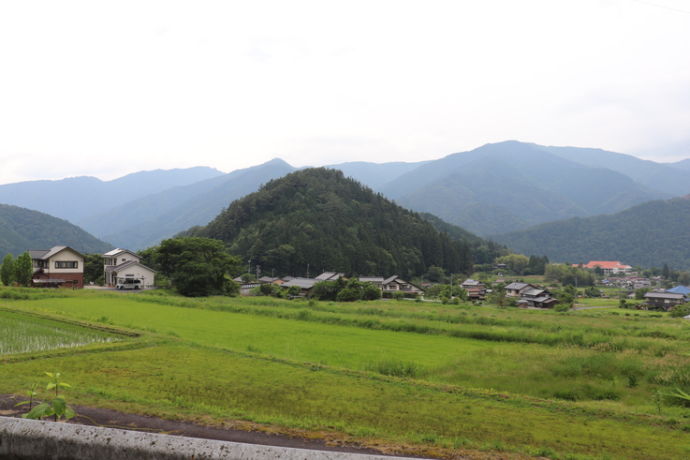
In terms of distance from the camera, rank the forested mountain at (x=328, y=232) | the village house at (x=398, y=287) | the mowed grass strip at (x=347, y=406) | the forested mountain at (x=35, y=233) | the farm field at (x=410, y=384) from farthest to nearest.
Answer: the forested mountain at (x=35, y=233)
the forested mountain at (x=328, y=232)
the village house at (x=398, y=287)
the farm field at (x=410, y=384)
the mowed grass strip at (x=347, y=406)

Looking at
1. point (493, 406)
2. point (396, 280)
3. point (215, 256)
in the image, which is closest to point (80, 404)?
point (493, 406)

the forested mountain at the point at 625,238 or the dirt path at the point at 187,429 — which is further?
the forested mountain at the point at 625,238

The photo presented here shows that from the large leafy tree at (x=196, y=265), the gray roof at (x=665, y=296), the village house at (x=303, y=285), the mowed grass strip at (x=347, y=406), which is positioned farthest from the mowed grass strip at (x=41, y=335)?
the gray roof at (x=665, y=296)

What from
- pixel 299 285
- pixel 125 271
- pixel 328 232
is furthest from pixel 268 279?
pixel 125 271

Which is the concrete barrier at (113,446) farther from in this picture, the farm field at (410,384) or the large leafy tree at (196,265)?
the large leafy tree at (196,265)

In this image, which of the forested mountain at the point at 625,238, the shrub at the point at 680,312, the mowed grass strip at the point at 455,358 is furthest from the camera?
the forested mountain at the point at 625,238

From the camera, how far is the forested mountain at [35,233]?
314ft

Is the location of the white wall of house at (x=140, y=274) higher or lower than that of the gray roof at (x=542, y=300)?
higher

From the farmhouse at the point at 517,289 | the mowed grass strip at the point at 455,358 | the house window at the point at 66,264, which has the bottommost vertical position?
the farmhouse at the point at 517,289

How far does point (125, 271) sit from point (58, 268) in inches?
255

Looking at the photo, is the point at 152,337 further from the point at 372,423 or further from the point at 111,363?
the point at 372,423

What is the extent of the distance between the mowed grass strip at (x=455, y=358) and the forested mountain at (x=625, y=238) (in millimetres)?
→ 170149

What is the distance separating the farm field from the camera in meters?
8.01

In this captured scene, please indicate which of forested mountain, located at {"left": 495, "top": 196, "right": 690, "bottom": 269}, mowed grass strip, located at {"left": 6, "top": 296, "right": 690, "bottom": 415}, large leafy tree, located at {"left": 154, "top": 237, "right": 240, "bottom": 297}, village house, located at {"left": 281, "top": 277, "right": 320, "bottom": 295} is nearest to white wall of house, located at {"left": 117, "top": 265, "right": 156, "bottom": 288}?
large leafy tree, located at {"left": 154, "top": 237, "right": 240, "bottom": 297}
